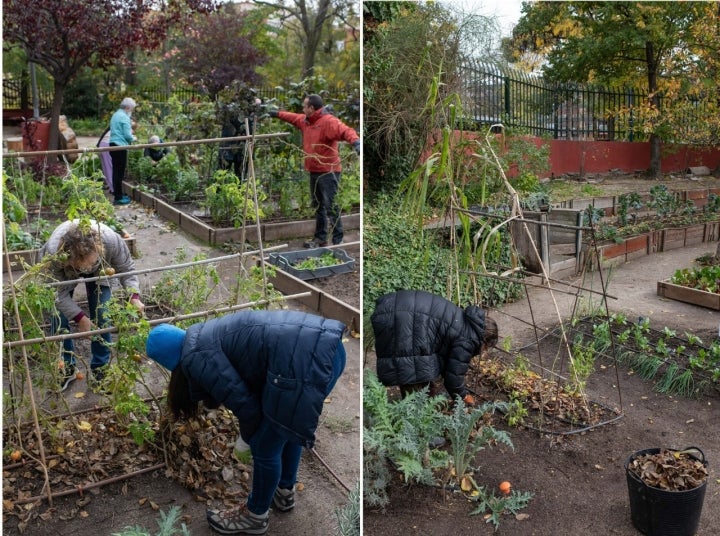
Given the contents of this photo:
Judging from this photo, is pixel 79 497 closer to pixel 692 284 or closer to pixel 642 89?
pixel 692 284

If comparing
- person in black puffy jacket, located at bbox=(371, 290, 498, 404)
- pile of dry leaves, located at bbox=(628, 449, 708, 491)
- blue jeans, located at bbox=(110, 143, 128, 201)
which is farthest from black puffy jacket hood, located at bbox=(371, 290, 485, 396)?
blue jeans, located at bbox=(110, 143, 128, 201)

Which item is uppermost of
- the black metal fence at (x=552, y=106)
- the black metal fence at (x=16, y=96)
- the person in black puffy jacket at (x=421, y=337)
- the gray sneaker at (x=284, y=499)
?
the black metal fence at (x=16, y=96)

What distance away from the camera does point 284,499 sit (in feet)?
10.2

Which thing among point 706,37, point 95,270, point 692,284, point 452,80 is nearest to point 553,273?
point 692,284

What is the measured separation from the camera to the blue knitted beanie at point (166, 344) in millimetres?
2711

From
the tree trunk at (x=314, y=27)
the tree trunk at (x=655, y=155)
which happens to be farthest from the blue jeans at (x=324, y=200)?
the tree trunk at (x=314, y=27)

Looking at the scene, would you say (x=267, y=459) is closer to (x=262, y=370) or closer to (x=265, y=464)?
(x=265, y=464)

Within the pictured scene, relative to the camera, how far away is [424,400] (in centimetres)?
337

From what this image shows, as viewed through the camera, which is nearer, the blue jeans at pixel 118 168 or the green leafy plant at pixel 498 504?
the green leafy plant at pixel 498 504

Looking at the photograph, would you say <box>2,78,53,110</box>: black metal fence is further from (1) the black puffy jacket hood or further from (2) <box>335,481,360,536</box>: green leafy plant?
(2) <box>335,481,360,536</box>: green leafy plant

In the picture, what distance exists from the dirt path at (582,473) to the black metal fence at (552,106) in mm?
2635

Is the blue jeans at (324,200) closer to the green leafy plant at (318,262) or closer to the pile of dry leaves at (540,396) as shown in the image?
the green leafy plant at (318,262)

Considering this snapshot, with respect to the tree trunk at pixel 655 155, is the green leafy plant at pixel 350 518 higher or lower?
lower

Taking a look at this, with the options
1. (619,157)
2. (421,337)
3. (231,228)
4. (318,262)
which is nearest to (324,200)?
(318,262)
